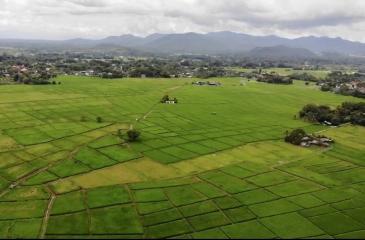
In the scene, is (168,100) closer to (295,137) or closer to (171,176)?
(295,137)

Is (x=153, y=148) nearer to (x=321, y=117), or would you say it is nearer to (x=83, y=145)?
(x=83, y=145)

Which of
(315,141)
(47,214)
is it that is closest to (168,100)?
(315,141)

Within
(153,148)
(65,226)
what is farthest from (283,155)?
(65,226)

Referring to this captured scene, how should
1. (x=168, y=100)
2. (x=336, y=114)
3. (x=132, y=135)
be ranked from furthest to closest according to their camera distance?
→ (x=168, y=100), (x=336, y=114), (x=132, y=135)

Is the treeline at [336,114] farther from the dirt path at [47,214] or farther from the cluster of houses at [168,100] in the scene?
the dirt path at [47,214]

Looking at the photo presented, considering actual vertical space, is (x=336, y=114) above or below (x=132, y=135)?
above

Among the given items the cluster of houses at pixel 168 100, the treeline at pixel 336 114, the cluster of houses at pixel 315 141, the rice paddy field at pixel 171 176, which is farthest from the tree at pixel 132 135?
the treeline at pixel 336 114
